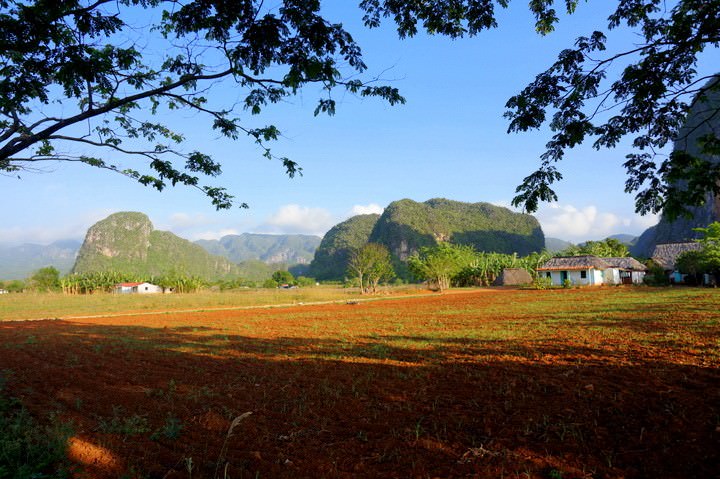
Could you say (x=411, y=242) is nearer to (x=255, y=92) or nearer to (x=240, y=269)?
(x=240, y=269)

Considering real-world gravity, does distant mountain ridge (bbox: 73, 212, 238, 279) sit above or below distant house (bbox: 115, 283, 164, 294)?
above

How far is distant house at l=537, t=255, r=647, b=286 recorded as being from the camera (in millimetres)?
48469

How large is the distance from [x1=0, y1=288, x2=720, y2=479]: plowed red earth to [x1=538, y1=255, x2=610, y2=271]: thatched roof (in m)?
41.7

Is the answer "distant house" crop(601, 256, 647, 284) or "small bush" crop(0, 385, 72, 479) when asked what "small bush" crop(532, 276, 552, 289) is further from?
"small bush" crop(0, 385, 72, 479)

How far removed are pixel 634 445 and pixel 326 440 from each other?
3.15m

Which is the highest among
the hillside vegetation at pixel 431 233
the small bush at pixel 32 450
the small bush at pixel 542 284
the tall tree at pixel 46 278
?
the hillside vegetation at pixel 431 233

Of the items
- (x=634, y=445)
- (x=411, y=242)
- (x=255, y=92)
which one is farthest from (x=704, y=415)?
(x=411, y=242)

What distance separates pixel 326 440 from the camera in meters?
4.53

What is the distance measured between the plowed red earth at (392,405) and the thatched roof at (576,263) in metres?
41.7

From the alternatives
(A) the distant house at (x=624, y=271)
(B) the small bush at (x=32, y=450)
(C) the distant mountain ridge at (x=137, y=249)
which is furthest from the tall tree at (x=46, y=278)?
(A) the distant house at (x=624, y=271)

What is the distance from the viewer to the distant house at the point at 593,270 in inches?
1908

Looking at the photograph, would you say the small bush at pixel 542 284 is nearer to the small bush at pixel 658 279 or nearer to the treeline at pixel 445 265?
the treeline at pixel 445 265

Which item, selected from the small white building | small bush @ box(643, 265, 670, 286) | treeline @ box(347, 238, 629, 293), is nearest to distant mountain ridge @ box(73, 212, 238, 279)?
the small white building

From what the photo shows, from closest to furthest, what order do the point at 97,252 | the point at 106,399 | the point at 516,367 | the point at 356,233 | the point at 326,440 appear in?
the point at 326,440 → the point at 106,399 → the point at 516,367 → the point at 97,252 → the point at 356,233
